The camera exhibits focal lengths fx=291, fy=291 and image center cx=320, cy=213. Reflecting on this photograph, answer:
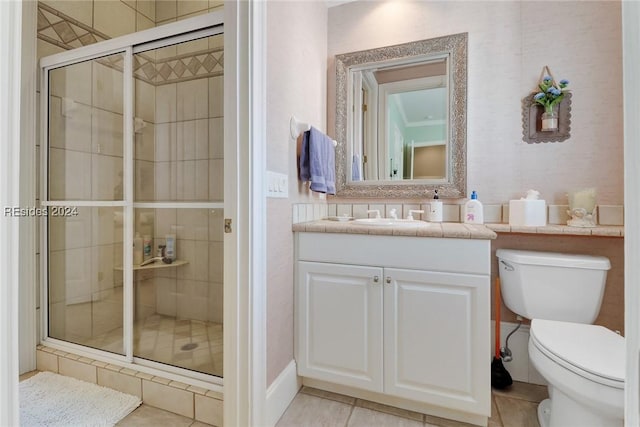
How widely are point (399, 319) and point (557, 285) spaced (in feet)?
2.49

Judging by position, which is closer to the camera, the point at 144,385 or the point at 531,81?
the point at 144,385

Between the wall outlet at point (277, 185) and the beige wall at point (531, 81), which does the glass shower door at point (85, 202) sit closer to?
the wall outlet at point (277, 185)

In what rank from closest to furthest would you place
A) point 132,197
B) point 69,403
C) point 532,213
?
point 69,403 → point 532,213 → point 132,197

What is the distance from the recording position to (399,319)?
1.29 m

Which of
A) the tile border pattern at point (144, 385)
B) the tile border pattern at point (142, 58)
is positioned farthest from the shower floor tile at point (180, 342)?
the tile border pattern at point (142, 58)

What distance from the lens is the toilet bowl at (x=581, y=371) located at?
91 centimetres

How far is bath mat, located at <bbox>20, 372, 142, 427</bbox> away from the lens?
1247 millimetres

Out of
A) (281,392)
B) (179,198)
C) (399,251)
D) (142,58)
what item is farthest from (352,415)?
(142,58)

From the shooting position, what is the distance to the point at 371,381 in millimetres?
1339

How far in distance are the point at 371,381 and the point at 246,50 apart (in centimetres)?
150

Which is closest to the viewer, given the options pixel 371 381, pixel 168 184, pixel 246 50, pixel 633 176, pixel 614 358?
pixel 633 176

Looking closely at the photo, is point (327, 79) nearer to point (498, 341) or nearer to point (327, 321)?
point (327, 321)

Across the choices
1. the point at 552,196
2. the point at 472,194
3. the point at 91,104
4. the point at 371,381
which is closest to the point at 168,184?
the point at 91,104

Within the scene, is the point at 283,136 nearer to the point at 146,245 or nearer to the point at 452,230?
the point at 452,230
